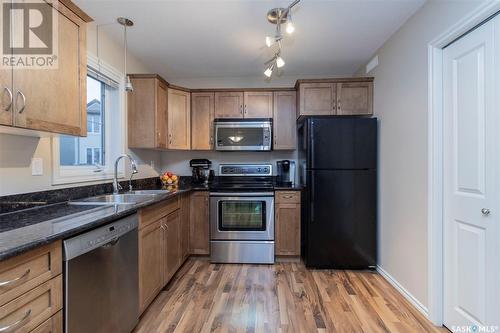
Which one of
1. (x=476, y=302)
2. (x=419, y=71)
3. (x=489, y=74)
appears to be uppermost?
(x=419, y=71)

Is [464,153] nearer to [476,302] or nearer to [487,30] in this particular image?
[487,30]

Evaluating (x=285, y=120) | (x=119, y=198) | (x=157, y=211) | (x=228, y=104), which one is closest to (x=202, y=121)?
(x=228, y=104)

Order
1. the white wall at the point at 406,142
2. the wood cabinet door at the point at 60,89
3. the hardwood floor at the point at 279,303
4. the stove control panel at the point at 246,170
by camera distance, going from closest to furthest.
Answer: the wood cabinet door at the point at 60,89
the hardwood floor at the point at 279,303
the white wall at the point at 406,142
the stove control panel at the point at 246,170

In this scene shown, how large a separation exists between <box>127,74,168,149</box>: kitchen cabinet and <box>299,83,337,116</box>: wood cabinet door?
1.79 metres

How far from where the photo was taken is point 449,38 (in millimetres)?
1848

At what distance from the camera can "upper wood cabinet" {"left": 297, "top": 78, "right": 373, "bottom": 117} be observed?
323 centimetres

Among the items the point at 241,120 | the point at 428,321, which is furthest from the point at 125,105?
the point at 428,321

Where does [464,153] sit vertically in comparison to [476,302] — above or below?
above

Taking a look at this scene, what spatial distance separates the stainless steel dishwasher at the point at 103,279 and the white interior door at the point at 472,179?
2259 millimetres

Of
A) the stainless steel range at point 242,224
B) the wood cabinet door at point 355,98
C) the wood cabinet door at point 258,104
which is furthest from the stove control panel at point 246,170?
the wood cabinet door at point 355,98

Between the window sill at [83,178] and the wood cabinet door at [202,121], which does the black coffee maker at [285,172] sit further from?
the window sill at [83,178]

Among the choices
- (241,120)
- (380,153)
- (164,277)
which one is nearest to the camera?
(164,277)

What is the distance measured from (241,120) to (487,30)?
2551 millimetres

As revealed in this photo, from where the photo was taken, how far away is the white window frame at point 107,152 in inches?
80.1
